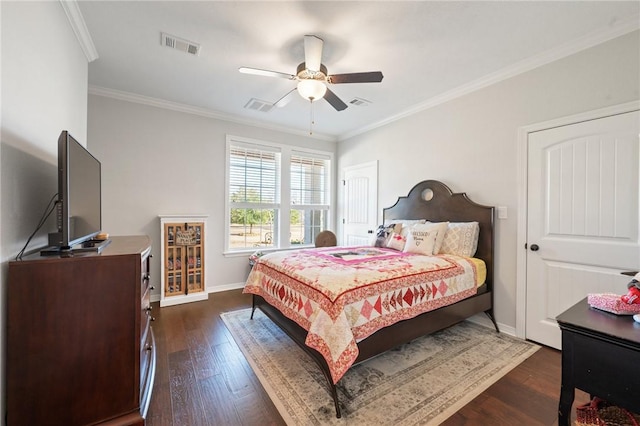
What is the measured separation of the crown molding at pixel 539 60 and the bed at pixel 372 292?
113 cm

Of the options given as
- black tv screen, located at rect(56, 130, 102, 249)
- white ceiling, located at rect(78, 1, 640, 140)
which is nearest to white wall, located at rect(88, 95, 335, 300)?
white ceiling, located at rect(78, 1, 640, 140)

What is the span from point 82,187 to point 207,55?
5.64 feet

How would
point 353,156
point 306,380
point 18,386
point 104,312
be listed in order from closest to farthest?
point 18,386
point 104,312
point 306,380
point 353,156

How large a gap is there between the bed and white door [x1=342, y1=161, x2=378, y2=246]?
119 centimetres

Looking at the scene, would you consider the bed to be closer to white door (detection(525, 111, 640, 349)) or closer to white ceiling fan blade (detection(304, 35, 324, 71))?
white door (detection(525, 111, 640, 349))

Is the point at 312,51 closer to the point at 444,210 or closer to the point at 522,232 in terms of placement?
the point at 444,210

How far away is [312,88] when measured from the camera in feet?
7.63

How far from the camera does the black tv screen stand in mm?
1290

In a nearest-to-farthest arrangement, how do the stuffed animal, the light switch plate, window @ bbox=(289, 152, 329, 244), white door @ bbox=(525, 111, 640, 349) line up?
the stuffed animal
white door @ bbox=(525, 111, 640, 349)
the light switch plate
window @ bbox=(289, 152, 329, 244)

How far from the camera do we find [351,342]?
163 cm

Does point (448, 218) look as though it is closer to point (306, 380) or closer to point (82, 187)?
point (306, 380)

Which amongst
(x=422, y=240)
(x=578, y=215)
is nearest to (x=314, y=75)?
(x=422, y=240)

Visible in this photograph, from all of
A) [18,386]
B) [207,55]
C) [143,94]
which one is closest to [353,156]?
[207,55]

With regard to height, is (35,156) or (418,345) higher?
(35,156)
